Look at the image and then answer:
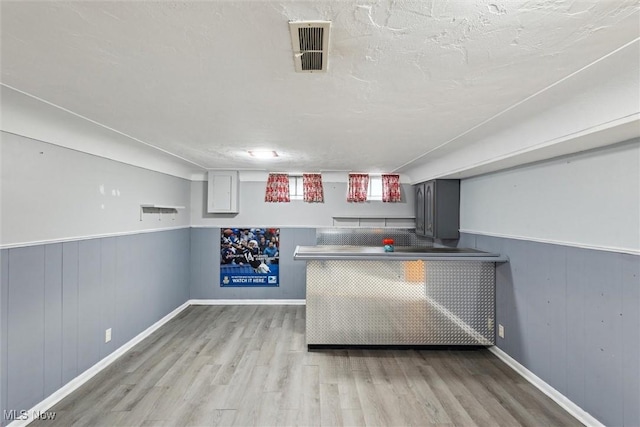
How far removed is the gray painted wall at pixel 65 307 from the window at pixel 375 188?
11.9 ft

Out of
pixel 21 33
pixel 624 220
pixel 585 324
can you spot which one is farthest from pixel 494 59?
pixel 585 324

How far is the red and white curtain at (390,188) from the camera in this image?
5484 mm

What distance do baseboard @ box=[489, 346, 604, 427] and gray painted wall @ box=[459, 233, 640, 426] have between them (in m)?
0.04

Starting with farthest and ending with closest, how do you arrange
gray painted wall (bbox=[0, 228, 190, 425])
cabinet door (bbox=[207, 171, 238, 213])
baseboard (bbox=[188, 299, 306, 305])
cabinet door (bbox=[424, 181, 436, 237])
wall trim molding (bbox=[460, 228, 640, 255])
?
baseboard (bbox=[188, 299, 306, 305]) < cabinet door (bbox=[207, 171, 238, 213]) < cabinet door (bbox=[424, 181, 436, 237]) < gray painted wall (bbox=[0, 228, 190, 425]) < wall trim molding (bbox=[460, 228, 640, 255])

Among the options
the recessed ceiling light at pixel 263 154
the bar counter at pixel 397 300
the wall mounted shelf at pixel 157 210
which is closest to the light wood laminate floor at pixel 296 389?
the bar counter at pixel 397 300

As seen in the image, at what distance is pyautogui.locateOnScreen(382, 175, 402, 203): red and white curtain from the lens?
5484 mm

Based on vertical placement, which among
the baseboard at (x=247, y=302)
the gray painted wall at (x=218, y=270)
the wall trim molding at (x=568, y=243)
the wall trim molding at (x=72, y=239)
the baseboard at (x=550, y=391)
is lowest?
the baseboard at (x=247, y=302)

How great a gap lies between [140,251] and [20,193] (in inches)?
68.2

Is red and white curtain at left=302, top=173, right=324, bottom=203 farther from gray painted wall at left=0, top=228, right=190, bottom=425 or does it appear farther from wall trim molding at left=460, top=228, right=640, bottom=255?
wall trim molding at left=460, top=228, right=640, bottom=255

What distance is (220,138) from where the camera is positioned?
9.75 feet

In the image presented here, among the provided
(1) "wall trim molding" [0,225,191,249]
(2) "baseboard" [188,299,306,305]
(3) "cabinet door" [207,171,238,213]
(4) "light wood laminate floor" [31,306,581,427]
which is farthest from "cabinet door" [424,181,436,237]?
(1) "wall trim molding" [0,225,191,249]

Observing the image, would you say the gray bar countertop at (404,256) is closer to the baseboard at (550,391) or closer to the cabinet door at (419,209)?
the baseboard at (550,391)

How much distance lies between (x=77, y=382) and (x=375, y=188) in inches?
189

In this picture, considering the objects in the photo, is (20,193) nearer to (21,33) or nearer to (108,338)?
(21,33)
